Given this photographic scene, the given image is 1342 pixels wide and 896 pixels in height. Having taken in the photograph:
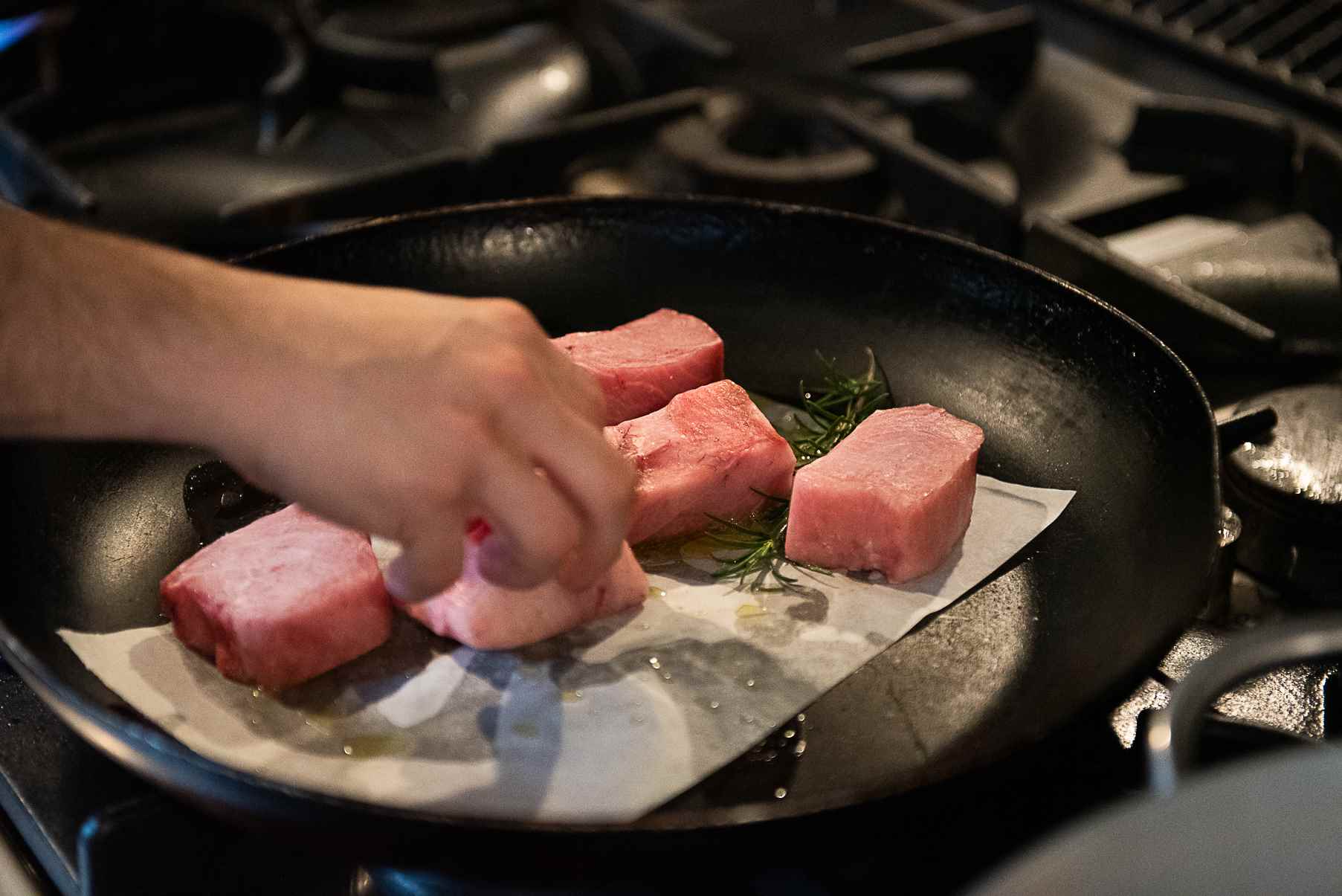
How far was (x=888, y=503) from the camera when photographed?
1162 mm

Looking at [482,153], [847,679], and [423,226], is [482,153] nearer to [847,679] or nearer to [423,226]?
[423,226]

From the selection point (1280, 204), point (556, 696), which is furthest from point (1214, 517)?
point (1280, 204)

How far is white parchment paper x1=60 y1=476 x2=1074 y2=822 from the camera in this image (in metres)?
0.99

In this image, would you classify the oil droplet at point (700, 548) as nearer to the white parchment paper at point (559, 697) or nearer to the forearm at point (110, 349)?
the white parchment paper at point (559, 697)

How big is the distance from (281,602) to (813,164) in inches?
45.9

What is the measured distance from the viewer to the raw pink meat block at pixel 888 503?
1.17m

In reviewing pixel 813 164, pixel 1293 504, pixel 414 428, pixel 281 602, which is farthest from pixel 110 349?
pixel 813 164

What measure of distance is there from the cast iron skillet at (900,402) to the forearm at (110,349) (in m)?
0.02

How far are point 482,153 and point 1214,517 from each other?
1271 millimetres

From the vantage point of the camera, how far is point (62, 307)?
0.84m

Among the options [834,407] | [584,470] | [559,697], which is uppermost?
[584,470]

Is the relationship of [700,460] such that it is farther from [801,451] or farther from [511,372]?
[511,372]

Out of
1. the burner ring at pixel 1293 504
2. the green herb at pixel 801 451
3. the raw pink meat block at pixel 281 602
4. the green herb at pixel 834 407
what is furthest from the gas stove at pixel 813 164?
the green herb at pixel 834 407

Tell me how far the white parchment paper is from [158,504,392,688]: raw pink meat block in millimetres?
20
